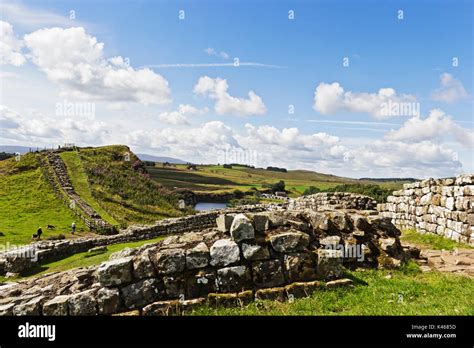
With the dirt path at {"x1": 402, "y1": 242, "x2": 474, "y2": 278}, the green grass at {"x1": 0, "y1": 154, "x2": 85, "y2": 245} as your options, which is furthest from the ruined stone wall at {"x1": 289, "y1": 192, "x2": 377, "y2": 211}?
the green grass at {"x1": 0, "y1": 154, "x2": 85, "y2": 245}

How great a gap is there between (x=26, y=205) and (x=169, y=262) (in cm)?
4112

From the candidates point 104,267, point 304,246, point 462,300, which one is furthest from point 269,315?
point 462,300

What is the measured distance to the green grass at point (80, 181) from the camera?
45.4 metres

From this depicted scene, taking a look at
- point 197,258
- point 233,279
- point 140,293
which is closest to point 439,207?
point 233,279

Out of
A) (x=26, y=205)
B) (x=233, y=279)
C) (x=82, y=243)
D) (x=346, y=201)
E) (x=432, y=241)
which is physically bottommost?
(x=82, y=243)

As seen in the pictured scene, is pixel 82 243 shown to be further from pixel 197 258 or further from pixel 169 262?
pixel 197 258

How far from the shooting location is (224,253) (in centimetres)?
1052

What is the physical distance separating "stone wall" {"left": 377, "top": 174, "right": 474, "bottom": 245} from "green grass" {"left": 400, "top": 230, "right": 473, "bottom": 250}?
28cm

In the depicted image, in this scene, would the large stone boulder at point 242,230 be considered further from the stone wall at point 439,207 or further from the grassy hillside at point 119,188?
the grassy hillside at point 119,188

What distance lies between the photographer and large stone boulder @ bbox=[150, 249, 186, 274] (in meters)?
10.1

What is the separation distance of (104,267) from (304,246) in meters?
5.58

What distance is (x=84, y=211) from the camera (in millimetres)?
43562
